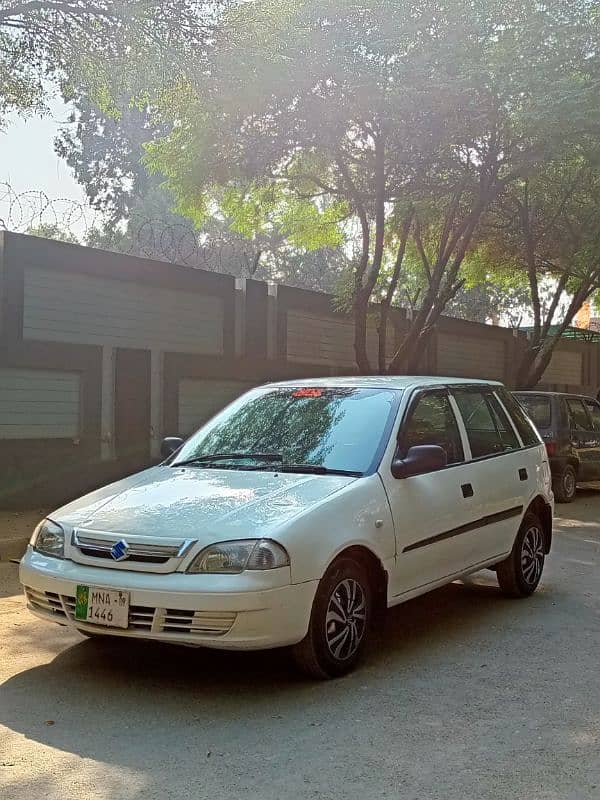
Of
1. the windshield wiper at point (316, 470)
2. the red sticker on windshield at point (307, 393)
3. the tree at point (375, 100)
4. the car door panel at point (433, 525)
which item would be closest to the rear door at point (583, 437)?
the tree at point (375, 100)

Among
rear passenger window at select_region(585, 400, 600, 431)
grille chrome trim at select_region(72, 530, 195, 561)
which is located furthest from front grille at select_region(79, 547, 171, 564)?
rear passenger window at select_region(585, 400, 600, 431)

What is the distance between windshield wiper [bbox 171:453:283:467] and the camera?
229 inches

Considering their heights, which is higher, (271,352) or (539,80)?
(539,80)

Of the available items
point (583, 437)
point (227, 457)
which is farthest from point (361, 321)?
point (227, 457)

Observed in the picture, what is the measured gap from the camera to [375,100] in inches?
510

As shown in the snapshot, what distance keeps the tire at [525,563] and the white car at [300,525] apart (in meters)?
0.02

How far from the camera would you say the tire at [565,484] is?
14203 mm

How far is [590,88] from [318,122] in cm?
391

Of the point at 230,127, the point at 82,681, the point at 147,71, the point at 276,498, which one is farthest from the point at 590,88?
the point at 82,681

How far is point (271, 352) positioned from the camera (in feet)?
55.4

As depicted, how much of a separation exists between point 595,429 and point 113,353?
7.98 metres

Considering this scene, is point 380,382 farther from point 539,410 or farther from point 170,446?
point 539,410

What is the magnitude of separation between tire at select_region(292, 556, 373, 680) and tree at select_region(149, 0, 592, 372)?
8.17 metres

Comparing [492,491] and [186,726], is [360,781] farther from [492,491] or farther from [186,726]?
[492,491]
